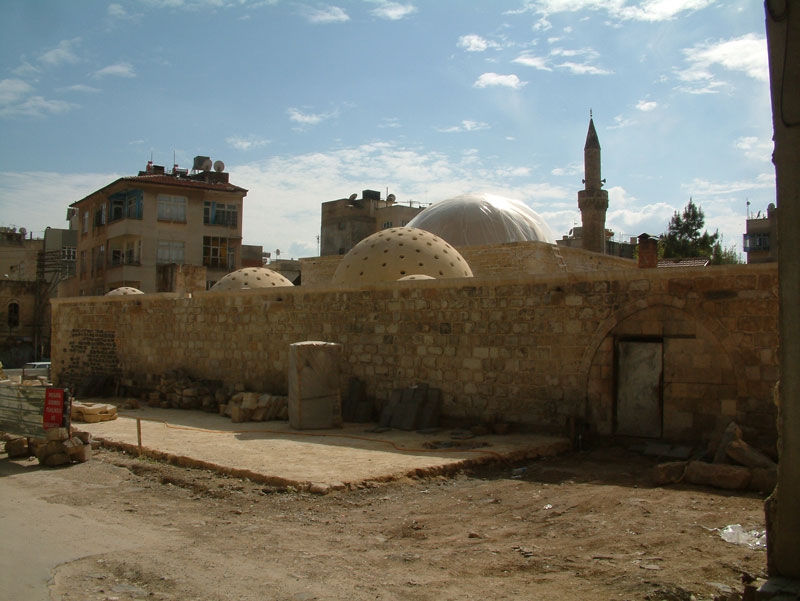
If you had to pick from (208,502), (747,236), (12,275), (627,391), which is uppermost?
(747,236)

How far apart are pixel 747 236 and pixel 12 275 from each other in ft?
153

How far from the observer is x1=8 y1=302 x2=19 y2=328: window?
37.4 m

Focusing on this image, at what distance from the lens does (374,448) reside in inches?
353

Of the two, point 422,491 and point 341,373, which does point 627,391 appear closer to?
point 422,491

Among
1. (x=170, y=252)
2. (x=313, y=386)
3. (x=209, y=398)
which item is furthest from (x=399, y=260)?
(x=170, y=252)

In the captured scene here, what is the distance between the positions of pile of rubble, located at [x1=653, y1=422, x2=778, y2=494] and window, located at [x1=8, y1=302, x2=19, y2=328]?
37835 mm

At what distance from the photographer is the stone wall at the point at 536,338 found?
8.11m

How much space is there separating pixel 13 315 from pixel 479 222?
2789cm

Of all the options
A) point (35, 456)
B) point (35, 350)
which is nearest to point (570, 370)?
point (35, 456)

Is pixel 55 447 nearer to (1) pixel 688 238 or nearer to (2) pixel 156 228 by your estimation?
(2) pixel 156 228

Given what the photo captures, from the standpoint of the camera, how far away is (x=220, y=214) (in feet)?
110

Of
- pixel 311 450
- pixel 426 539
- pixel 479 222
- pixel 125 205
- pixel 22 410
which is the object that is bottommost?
pixel 426 539

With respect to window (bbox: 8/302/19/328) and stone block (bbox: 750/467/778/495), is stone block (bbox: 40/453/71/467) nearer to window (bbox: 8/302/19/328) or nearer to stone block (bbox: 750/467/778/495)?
stone block (bbox: 750/467/778/495)

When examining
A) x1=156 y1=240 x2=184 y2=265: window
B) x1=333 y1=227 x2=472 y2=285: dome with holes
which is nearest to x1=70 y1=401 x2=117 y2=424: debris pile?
x1=333 y1=227 x2=472 y2=285: dome with holes
